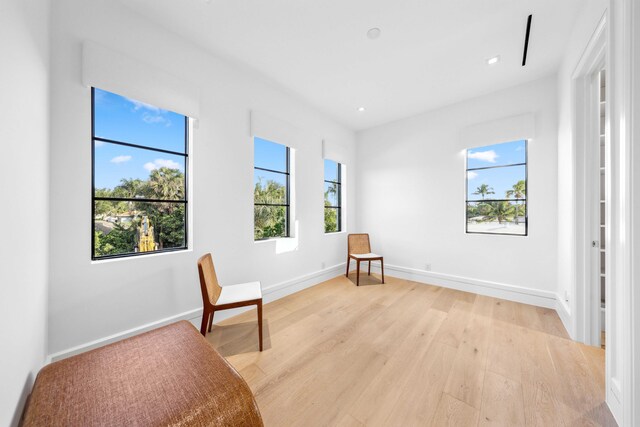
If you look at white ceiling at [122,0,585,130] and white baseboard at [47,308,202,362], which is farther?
white ceiling at [122,0,585,130]

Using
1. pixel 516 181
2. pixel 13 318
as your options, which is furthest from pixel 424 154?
pixel 13 318

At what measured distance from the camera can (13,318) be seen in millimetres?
925

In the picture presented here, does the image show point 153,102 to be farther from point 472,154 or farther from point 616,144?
point 472,154

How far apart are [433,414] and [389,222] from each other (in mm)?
3116

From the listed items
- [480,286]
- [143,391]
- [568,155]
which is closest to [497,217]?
[480,286]

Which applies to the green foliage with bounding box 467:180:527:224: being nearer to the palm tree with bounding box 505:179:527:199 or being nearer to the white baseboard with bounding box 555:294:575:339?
the palm tree with bounding box 505:179:527:199

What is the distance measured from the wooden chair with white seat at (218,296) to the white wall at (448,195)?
2.84 meters

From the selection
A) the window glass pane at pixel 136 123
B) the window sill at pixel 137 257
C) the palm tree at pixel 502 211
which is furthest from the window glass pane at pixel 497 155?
the window sill at pixel 137 257

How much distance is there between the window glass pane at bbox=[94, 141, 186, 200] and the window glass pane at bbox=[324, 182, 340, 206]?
2393 mm

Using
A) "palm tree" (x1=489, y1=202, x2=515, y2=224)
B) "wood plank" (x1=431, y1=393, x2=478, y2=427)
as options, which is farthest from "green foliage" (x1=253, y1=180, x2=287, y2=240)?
"palm tree" (x1=489, y1=202, x2=515, y2=224)

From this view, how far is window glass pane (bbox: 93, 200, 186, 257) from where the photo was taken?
1.88 meters

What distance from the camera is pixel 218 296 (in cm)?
210

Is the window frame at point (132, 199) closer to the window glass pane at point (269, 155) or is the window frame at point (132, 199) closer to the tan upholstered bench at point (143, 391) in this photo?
the window glass pane at point (269, 155)

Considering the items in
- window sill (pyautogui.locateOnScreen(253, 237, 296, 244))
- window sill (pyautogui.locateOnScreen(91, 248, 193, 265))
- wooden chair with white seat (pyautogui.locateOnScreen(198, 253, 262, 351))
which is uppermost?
window sill (pyautogui.locateOnScreen(253, 237, 296, 244))
